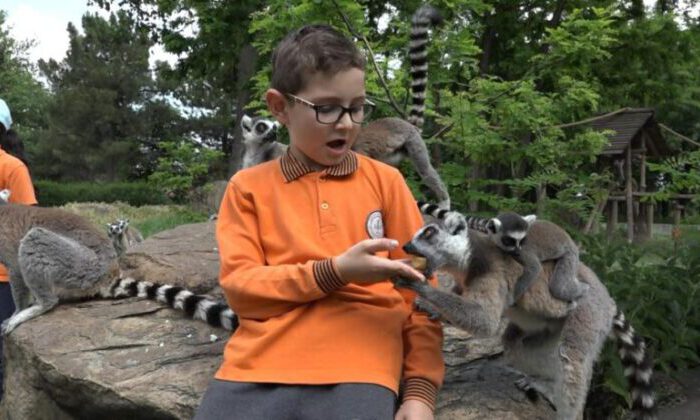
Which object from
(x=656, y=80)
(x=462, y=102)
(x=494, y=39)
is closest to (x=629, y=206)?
(x=656, y=80)

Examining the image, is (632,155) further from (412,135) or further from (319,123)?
(319,123)

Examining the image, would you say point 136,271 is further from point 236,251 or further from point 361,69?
point 361,69

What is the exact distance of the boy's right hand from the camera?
1.69 m

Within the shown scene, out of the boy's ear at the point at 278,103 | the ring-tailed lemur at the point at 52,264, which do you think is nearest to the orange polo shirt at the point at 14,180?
the ring-tailed lemur at the point at 52,264

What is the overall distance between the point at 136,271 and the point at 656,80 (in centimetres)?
1222

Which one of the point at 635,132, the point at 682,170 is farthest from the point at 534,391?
the point at 635,132

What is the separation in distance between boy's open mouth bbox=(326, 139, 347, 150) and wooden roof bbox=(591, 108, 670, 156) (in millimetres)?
13434

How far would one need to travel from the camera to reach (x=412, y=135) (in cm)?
548

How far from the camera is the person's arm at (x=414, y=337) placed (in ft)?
6.34

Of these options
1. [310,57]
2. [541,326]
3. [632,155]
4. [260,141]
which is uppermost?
[310,57]

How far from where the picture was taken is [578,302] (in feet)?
9.38

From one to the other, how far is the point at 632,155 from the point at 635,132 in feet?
5.56

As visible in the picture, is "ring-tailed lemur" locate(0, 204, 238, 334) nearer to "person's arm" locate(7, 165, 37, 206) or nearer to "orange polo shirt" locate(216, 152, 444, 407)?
"person's arm" locate(7, 165, 37, 206)

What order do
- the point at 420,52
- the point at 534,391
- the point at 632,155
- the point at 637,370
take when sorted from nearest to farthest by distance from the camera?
the point at 534,391, the point at 637,370, the point at 420,52, the point at 632,155
